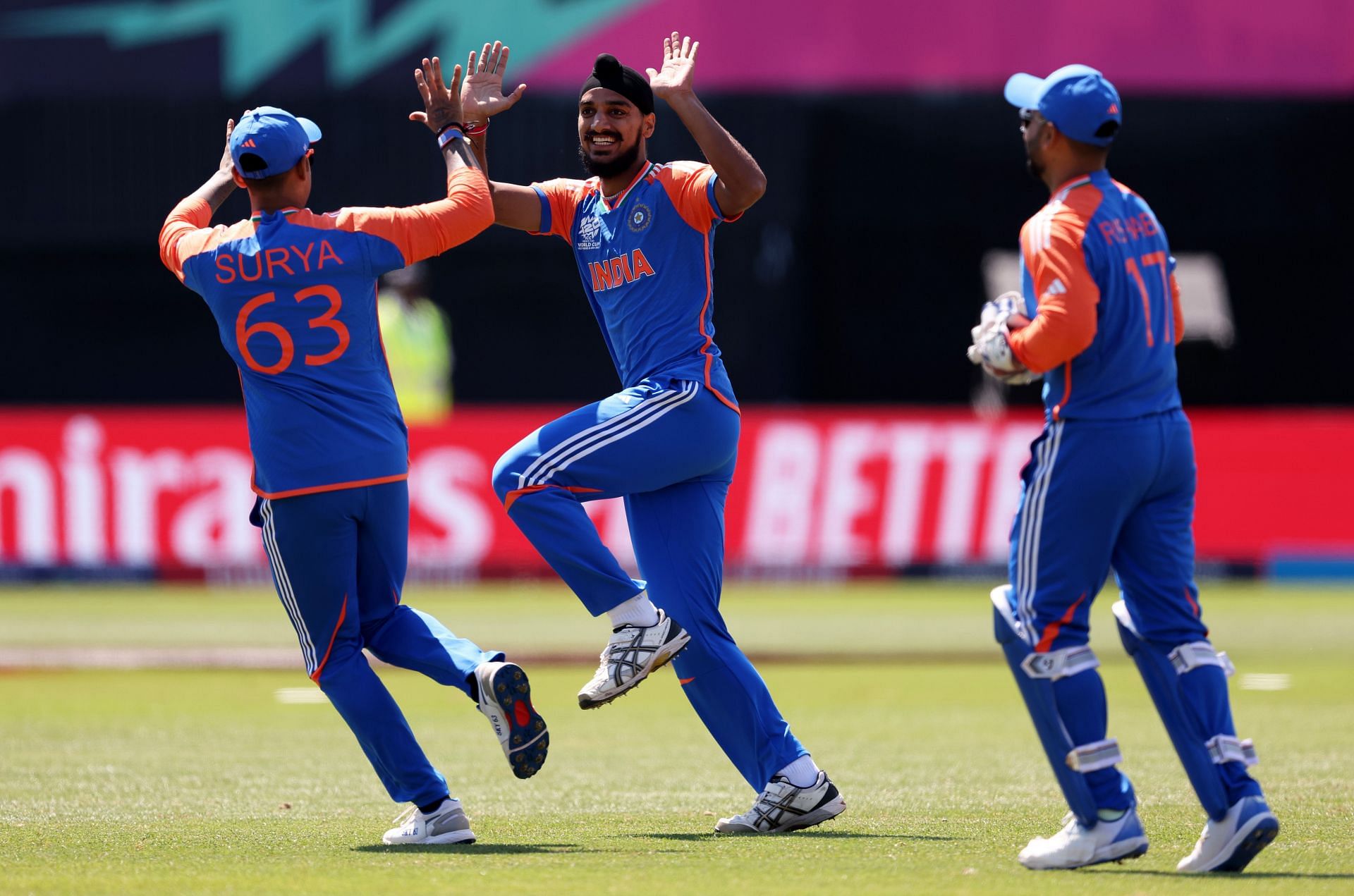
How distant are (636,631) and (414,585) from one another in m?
11.8

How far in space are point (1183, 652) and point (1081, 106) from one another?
5.65ft

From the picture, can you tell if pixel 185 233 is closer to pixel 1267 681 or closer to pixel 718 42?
pixel 1267 681

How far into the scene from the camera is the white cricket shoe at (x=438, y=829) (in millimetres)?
6855

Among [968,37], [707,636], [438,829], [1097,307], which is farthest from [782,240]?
[1097,307]

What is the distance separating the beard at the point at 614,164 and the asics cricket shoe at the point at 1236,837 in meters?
3.13

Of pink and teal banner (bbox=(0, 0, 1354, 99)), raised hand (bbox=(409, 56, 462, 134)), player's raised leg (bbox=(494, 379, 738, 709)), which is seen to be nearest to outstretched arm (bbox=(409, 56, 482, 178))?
raised hand (bbox=(409, 56, 462, 134))

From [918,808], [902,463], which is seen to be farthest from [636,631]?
[902,463]

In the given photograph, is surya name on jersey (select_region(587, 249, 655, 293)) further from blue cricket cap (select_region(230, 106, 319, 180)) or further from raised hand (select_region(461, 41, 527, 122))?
blue cricket cap (select_region(230, 106, 319, 180))

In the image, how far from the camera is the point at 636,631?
703 centimetres

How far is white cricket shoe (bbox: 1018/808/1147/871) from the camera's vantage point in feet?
20.2

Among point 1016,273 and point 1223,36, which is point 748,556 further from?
point 1223,36

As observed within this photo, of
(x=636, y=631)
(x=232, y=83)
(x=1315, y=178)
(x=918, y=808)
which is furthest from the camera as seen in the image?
(x=1315, y=178)

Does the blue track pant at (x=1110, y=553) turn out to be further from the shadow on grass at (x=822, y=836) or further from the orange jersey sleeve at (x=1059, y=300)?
the shadow on grass at (x=822, y=836)

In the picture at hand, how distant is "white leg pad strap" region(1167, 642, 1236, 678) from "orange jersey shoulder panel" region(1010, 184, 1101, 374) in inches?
38.8
